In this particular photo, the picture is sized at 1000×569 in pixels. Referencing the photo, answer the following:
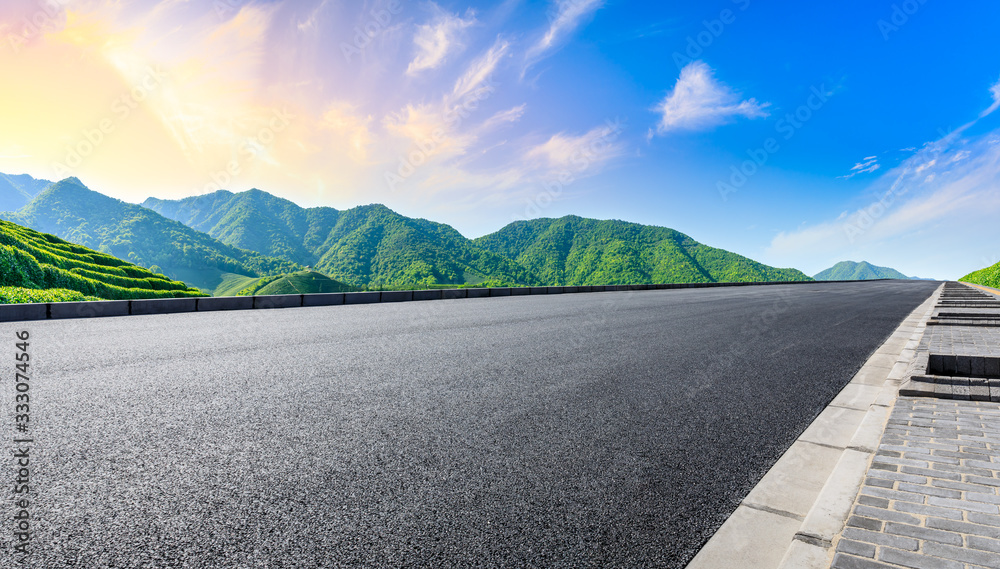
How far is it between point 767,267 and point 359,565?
150830 mm

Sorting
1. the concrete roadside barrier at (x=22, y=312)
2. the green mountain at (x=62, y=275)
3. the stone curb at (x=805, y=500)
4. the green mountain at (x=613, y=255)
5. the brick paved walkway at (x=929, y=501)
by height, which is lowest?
the stone curb at (x=805, y=500)

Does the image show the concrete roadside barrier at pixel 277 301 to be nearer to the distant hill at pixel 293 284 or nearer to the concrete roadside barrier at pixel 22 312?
the concrete roadside barrier at pixel 22 312

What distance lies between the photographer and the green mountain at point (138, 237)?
11725 cm

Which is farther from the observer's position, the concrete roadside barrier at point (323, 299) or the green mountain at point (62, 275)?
the concrete roadside barrier at point (323, 299)

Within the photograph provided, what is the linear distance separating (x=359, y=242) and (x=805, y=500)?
128 meters

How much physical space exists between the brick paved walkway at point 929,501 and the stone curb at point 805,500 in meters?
0.09

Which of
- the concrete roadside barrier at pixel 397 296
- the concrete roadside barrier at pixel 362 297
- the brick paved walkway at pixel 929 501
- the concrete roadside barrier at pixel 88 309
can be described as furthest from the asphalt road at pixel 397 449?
the concrete roadside barrier at pixel 397 296

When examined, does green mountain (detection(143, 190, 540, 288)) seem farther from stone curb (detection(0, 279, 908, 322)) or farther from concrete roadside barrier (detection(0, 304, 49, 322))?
concrete roadside barrier (detection(0, 304, 49, 322))

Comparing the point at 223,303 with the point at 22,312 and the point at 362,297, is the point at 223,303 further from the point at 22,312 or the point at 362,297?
the point at 362,297

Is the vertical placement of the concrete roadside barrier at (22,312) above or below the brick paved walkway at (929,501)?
above

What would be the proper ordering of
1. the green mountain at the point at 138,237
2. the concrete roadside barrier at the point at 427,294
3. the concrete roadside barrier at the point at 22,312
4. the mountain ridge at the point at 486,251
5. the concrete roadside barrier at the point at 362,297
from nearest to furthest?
the concrete roadside barrier at the point at 22,312
the concrete roadside barrier at the point at 362,297
the concrete roadside barrier at the point at 427,294
the mountain ridge at the point at 486,251
the green mountain at the point at 138,237

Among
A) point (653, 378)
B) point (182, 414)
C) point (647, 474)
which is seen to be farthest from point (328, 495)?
point (653, 378)

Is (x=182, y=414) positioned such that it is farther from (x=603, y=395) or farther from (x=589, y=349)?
(x=589, y=349)

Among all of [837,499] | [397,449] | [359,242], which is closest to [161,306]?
[397,449]
